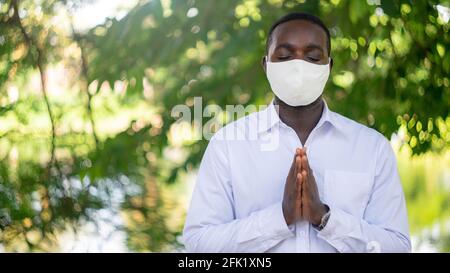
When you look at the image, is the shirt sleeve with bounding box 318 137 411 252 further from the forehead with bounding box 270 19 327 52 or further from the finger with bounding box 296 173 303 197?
the forehead with bounding box 270 19 327 52

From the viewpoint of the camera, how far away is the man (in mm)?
947

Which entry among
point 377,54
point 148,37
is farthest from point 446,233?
point 148,37

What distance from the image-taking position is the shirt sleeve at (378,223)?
3.09ft

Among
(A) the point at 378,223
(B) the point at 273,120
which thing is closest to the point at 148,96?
(B) the point at 273,120

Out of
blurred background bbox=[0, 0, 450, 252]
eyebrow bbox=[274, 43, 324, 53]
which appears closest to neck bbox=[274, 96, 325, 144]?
eyebrow bbox=[274, 43, 324, 53]

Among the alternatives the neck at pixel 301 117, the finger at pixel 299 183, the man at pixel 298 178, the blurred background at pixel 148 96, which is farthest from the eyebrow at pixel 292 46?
the blurred background at pixel 148 96

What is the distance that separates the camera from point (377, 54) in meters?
2.00

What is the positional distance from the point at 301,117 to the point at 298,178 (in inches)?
6.9

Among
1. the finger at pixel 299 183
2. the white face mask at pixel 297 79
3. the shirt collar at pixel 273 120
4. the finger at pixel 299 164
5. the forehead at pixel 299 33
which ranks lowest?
the finger at pixel 299 183

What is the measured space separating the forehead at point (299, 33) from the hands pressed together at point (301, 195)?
0.18 m

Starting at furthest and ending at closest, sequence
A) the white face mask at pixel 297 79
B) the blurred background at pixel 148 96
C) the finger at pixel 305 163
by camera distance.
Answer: the blurred background at pixel 148 96 → the white face mask at pixel 297 79 → the finger at pixel 305 163

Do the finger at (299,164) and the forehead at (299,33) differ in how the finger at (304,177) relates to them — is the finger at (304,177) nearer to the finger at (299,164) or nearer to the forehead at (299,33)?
the finger at (299,164)
